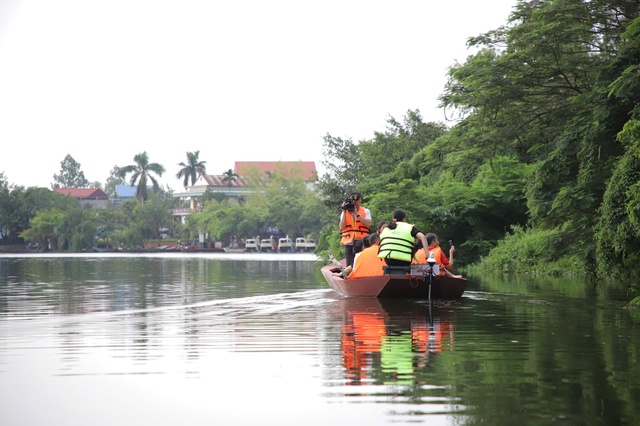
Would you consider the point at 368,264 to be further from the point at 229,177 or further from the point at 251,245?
the point at 229,177

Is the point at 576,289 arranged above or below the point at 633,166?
below

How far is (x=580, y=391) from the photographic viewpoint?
7.31 metres

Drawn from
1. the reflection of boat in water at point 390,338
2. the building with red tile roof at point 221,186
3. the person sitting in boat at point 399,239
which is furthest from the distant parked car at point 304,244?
the reflection of boat in water at point 390,338

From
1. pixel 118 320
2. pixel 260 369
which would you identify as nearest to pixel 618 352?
pixel 260 369

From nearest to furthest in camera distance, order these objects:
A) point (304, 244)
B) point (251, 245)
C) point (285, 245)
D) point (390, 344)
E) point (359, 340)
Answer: point (390, 344)
point (359, 340)
point (304, 244)
point (285, 245)
point (251, 245)

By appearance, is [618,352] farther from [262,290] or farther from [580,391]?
[262,290]

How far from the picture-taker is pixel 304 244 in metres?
111

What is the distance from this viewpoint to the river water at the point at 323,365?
6.70 m

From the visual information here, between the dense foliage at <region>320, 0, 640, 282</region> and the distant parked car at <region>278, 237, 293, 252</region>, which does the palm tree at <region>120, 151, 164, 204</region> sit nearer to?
the distant parked car at <region>278, 237, 293, 252</region>

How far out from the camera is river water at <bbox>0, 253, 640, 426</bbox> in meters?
6.70

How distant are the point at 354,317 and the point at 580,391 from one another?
23.9 feet

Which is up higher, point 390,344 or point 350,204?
point 350,204

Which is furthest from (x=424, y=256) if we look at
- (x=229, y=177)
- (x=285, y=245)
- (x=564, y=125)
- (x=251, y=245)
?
(x=229, y=177)

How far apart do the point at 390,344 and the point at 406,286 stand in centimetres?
657
